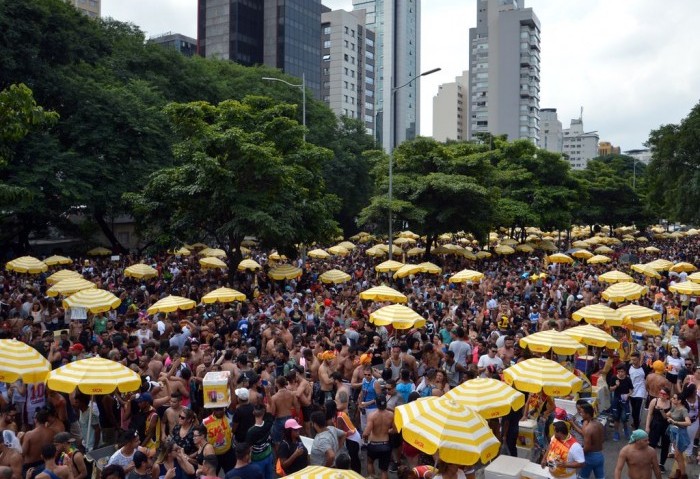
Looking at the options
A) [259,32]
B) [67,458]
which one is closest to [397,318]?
[67,458]

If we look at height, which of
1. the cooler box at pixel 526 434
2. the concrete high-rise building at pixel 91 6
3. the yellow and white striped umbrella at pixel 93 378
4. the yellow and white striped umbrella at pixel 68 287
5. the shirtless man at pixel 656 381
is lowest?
the cooler box at pixel 526 434

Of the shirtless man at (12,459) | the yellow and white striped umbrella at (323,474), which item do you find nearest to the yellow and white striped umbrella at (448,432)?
the yellow and white striped umbrella at (323,474)

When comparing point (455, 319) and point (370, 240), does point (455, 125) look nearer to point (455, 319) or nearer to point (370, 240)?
point (370, 240)

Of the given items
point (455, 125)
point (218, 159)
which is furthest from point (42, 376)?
point (455, 125)

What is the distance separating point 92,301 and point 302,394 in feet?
25.7

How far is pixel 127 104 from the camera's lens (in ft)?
102

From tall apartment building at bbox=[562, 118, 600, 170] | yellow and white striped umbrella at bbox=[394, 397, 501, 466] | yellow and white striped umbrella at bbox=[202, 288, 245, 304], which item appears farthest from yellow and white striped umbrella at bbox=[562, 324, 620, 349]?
tall apartment building at bbox=[562, 118, 600, 170]

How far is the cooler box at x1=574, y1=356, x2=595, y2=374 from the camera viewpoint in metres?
12.8

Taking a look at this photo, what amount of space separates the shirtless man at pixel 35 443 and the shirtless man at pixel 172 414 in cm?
135

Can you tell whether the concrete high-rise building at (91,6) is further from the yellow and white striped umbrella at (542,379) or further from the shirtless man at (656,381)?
the shirtless man at (656,381)

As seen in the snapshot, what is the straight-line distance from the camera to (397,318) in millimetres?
13211

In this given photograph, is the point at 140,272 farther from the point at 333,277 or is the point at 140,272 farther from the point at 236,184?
the point at 333,277

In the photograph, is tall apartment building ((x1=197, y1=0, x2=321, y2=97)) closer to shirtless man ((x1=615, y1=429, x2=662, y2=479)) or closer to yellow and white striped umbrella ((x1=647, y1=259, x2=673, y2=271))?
yellow and white striped umbrella ((x1=647, y1=259, x2=673, y2=271))

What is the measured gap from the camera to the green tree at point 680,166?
35625mm
